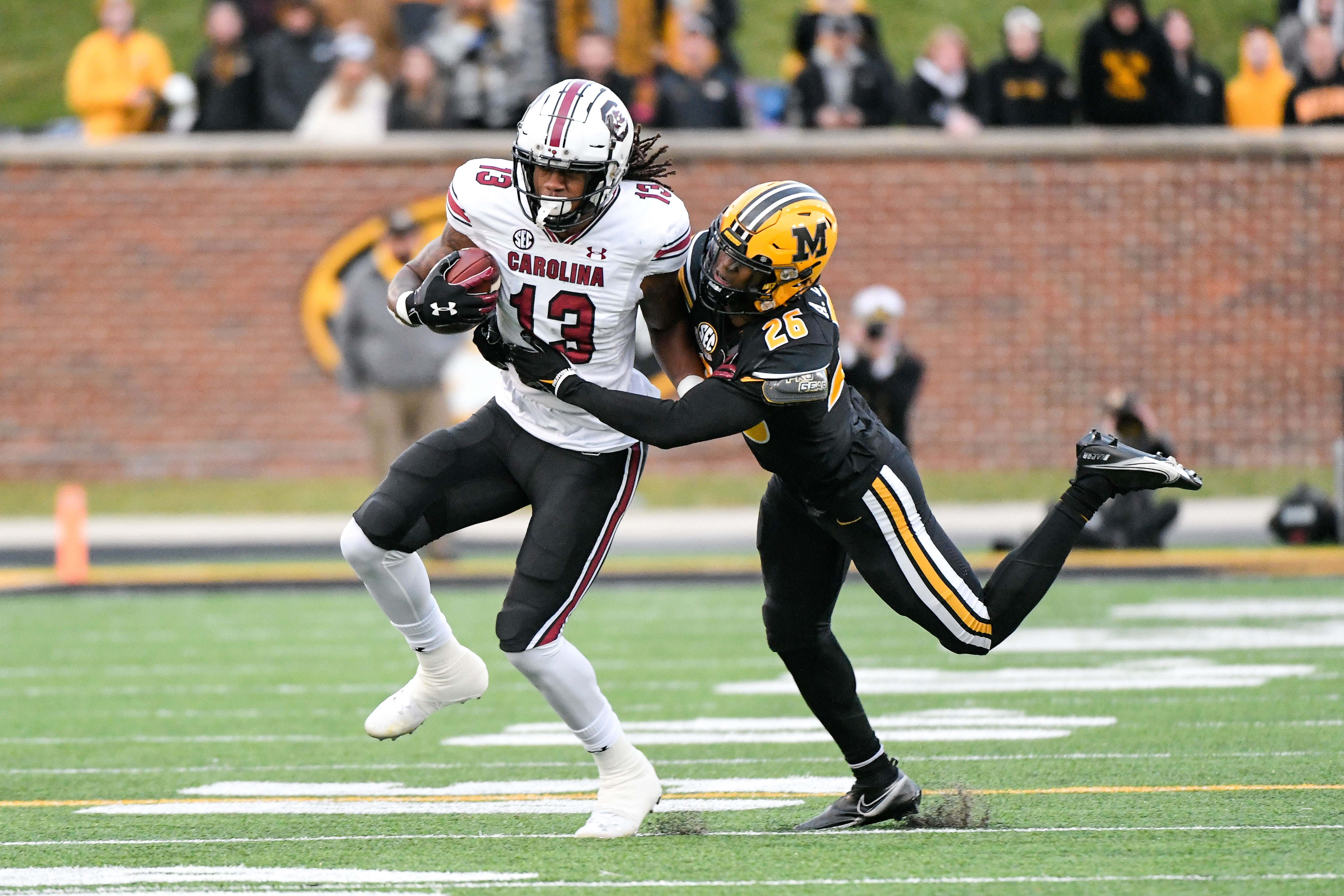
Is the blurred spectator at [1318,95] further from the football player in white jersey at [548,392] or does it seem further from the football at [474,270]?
the football at [474,270]

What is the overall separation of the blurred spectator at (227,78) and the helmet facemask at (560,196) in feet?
35.0

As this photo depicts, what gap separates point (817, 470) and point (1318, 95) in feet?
39.0

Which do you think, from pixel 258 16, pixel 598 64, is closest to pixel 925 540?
pixel 598 64

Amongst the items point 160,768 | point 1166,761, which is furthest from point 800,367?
point 160,768

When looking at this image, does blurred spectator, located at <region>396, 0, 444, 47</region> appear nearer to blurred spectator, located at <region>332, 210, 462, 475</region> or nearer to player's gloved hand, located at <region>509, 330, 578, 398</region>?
blurred spectator, located at <region>332, 210, 462, 475</region>

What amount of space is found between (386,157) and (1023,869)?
39.6 feet

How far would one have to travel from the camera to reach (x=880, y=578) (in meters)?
4.95

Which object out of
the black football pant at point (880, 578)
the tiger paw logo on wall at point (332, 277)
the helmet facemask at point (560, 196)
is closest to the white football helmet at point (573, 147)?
the helmet facemask at point (560, 196)

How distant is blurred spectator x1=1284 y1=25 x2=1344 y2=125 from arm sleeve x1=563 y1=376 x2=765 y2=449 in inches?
457

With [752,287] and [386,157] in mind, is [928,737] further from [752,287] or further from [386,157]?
[386,157]

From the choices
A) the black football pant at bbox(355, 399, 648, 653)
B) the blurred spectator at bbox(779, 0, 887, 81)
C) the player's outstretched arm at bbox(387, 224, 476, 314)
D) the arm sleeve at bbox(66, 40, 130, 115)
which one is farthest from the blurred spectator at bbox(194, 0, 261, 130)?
the black football pant at bbox(355, 399, 648, 653)

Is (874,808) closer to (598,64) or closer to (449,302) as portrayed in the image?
(449,302)

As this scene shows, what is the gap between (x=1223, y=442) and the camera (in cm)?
1569

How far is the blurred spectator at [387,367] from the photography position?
1143cm
